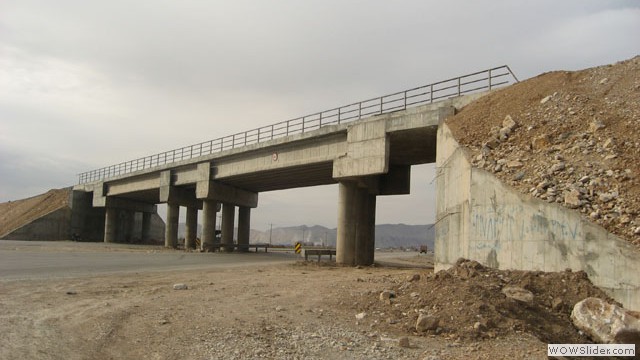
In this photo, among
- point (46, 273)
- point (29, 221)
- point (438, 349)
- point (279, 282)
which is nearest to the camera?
point (438, 349)

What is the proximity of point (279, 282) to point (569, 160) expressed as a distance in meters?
9.30

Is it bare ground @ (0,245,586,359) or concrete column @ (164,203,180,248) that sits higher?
concrete column @ (164,203,180,248)

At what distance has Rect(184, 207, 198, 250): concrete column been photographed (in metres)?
45.1

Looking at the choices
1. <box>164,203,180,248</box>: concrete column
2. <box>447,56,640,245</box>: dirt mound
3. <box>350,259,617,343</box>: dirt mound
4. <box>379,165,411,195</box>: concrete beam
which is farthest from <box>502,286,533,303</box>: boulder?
<box>164,203,180,248</box>: concrete column

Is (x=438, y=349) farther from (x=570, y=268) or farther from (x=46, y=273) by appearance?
(x=46, y=273)

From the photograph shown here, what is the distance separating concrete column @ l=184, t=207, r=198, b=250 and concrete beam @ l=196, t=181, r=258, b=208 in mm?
6225

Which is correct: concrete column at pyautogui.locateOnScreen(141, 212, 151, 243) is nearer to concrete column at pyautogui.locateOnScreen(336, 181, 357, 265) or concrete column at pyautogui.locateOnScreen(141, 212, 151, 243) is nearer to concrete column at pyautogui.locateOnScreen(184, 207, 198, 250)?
concrete column at pyautogui.locateOnScreen(184, 207, 198, 250)

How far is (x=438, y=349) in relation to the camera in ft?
24.7

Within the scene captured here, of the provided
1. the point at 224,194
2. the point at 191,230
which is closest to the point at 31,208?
the point at 191,230

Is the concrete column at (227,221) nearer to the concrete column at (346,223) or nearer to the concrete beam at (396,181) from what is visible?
the concrete beam at (396,181)

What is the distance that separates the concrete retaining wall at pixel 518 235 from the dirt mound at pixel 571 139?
294 millimetres

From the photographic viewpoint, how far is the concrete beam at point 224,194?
39.6 metres

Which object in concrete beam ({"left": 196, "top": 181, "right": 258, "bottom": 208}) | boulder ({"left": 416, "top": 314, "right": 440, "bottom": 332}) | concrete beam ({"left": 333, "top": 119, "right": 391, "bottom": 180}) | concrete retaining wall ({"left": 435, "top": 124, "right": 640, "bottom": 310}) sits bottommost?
boulder ({"left": 416, "top": 314, "right": 440, "bottom": 332})

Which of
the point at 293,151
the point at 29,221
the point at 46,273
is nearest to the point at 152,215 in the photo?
the point at 29,221
